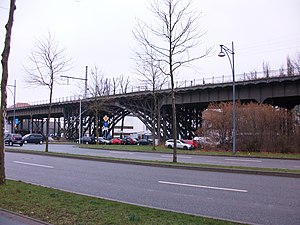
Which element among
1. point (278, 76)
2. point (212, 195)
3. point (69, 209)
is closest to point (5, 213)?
point (69, 209)

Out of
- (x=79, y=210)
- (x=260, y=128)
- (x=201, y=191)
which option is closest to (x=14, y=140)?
(x=260, y=128)

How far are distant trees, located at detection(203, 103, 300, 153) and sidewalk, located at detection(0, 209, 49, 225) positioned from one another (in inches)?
1228

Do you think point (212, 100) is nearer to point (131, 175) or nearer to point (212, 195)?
point (131, 175)

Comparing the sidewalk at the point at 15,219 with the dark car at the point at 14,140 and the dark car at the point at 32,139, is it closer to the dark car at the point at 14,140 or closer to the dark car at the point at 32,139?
the dark car at the point at 14,140

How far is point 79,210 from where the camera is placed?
729cm

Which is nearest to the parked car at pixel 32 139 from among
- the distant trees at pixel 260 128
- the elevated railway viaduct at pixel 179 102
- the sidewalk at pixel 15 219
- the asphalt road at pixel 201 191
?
the elevated railway viaduct at pixel 179 102

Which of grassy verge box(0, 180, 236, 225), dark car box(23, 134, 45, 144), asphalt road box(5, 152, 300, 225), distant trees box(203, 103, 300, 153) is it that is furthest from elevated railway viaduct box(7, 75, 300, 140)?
grassy verge box(0, 180, 236, 225)

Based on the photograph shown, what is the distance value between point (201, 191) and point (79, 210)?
15.3ft

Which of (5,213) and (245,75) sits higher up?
(245,75)

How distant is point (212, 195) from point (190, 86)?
4116 centimetres

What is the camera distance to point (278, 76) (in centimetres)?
4038

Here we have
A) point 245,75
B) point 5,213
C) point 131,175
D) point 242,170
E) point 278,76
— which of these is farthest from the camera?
point 245,75

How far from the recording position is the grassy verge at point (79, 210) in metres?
6.51

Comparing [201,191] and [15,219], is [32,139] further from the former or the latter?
[15,219]
